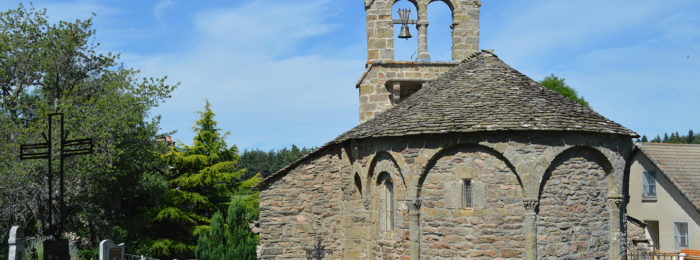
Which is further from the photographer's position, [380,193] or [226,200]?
[226,200]

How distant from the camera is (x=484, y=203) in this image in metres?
10.6

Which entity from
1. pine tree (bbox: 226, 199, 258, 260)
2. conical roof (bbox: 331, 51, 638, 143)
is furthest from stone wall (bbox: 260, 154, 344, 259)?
pine tree (bbox: 226, 199, 258, 260)

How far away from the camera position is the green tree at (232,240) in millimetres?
17031

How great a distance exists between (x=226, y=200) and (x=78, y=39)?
29.0 feet

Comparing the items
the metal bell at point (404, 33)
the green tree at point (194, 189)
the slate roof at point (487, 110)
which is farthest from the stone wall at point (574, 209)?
the green tree at point (194, 189)

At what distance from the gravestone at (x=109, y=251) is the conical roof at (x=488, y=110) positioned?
590cm

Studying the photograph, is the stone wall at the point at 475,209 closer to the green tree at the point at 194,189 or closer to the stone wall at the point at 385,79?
the stone wall at the point at 385,79

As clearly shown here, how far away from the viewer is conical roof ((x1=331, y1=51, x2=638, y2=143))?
1041 cm

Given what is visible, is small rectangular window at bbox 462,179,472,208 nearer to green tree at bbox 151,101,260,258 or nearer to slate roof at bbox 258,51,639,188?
slate roof at bbox 258,51,639,188

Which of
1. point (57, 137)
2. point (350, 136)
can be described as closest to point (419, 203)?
point (350, 136)

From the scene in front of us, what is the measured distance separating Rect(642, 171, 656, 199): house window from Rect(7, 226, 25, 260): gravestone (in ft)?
68.9

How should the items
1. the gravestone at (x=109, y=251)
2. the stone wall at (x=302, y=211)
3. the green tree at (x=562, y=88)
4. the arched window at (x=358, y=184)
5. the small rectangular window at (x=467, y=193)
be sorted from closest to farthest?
the small rectangular window at (x=467, y=193), the gravestone at (x=109, y=251), the arched window at (x=358, y=184), the stone wall at (x=302, y=211), the green tree at (x=562, y=88)

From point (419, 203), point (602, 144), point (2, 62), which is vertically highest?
point (2, 62)

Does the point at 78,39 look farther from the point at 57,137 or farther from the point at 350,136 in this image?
the point at 350,136
